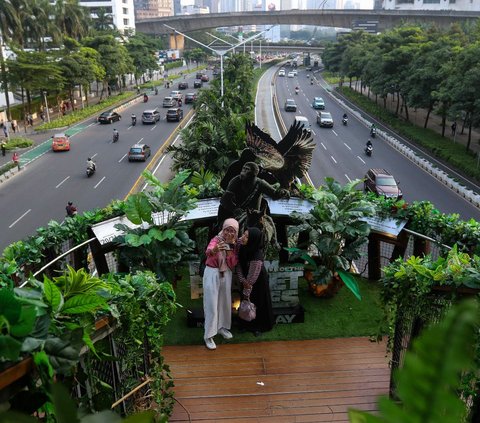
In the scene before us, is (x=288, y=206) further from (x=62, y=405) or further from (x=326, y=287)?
(x=62, y=405)

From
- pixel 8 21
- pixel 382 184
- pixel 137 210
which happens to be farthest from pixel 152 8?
pixel 137 210

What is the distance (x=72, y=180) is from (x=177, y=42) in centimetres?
9683

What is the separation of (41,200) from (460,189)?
21126 millimetres

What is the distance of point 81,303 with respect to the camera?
131 inches

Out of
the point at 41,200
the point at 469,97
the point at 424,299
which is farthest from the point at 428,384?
the point at 469,97

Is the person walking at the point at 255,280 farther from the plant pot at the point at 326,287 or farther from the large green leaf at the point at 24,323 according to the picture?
the large green leaf at the point at 24,323

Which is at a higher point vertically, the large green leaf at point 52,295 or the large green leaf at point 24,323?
the large green leaf at point 24,323

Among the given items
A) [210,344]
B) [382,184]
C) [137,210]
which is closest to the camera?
[210,344]

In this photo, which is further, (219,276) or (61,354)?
(219,276)

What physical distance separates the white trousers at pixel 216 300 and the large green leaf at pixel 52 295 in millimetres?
4694

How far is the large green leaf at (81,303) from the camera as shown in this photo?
3.29 m

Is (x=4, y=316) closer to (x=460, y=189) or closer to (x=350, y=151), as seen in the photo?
(x=460, y=189)

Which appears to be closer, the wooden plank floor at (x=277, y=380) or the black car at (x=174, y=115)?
the wooden plank floor at (x=277, y=380)

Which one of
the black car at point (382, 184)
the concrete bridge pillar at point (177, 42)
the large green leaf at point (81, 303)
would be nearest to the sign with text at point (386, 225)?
the large green leaf at point (81, 303)
